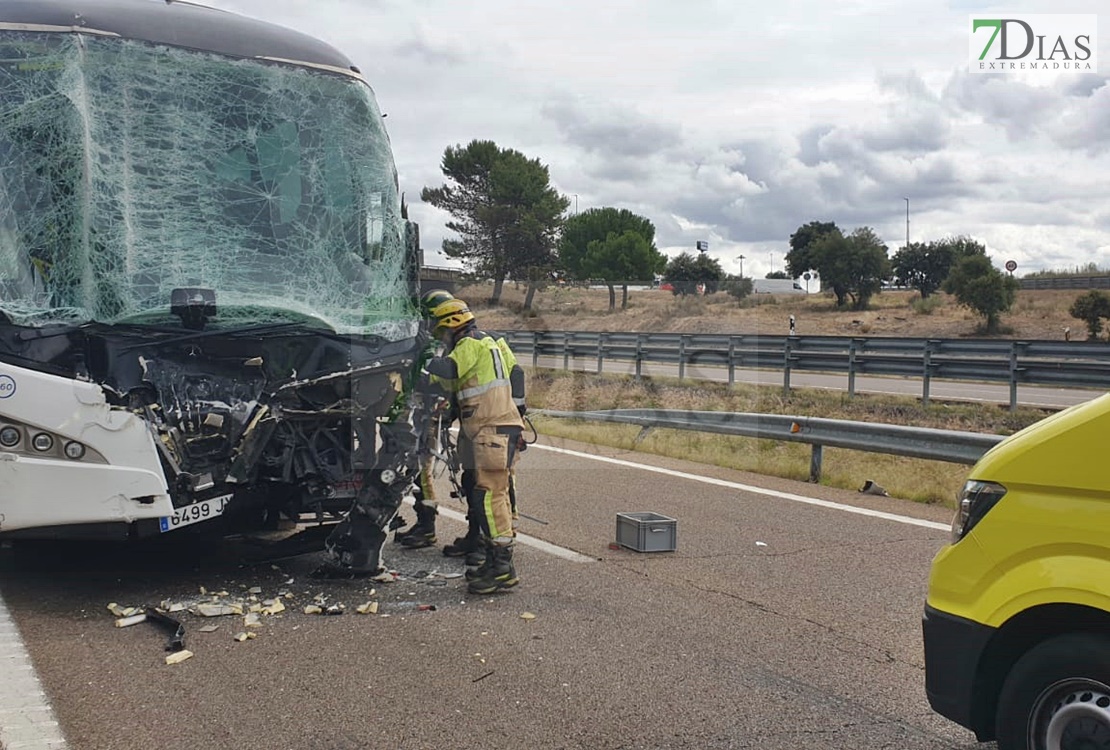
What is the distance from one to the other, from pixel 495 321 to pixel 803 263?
37.4m

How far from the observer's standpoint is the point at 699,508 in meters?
8.43

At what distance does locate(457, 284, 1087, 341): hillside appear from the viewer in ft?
102

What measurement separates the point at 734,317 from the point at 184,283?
104ft

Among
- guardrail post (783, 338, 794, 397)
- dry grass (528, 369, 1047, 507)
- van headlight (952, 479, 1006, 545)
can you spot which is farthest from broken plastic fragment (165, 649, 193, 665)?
guardrail post (783, 338, 794, 397)

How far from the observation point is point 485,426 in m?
5.87

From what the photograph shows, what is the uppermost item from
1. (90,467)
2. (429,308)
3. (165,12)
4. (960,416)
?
(165,12)

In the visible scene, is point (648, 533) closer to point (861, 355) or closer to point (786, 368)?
point (861, 355)

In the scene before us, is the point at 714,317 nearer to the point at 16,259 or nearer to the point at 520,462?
the point at 520,462

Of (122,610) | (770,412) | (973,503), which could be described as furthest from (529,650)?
(770,412)

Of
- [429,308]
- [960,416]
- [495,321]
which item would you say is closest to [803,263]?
[495,321]

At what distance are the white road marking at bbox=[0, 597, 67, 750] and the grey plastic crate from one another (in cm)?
378

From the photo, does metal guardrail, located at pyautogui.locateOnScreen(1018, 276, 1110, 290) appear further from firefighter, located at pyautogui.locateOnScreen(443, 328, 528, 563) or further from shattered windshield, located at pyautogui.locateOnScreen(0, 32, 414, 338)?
shattered windshield, located at pyautogui.locateOnScreen(0, 32, 414, 338)

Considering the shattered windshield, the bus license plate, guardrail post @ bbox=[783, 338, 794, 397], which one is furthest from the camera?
guardrail post @ bbox=[783, 338, 794, 397]

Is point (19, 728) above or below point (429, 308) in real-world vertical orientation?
below
